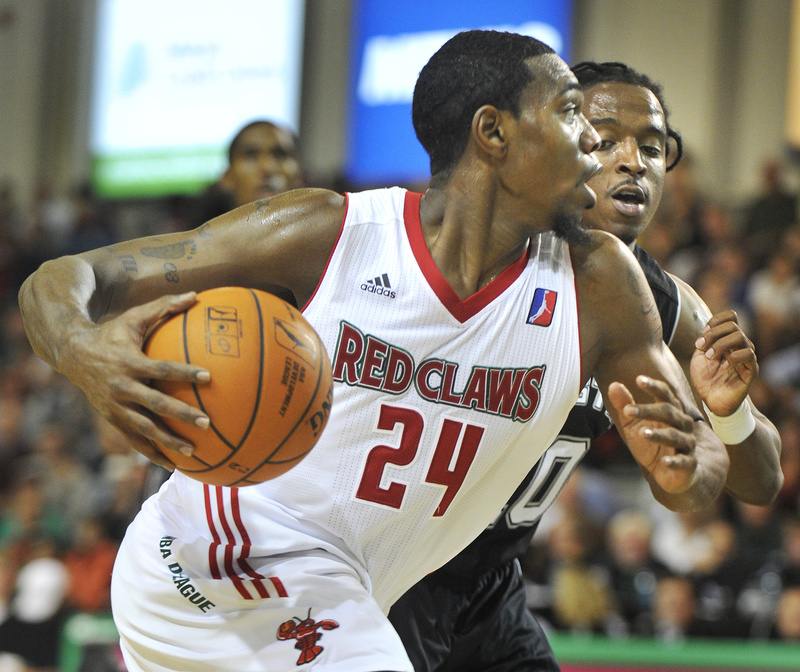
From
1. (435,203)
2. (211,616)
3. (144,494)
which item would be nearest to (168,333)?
(211,616)

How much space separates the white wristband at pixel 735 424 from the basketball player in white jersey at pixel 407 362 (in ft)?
1.87

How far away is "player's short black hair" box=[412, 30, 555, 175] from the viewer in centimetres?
278

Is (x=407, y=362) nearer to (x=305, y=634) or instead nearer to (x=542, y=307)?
(x=542, y=307)

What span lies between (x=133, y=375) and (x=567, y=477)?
1845 mm

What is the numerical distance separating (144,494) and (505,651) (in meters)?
1.87

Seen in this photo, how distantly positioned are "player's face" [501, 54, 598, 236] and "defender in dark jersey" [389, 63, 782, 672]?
2.77 ft

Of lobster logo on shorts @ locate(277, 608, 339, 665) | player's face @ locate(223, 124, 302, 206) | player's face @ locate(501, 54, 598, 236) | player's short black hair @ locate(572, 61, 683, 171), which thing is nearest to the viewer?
lobster logo on shorts @ locate(277, 608, 339, 665)

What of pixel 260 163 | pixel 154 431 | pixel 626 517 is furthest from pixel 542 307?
pixel 626 517

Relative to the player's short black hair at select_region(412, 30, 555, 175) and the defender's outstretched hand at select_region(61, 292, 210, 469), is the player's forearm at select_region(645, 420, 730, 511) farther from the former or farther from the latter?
the defender's outstretched hand at select_region(61, 292, 210, 469)

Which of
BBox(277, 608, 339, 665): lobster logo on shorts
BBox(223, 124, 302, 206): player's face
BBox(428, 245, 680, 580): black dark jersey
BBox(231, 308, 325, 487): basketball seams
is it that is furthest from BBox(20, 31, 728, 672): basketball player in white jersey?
BBox(223, 124, 302, 206): player's face

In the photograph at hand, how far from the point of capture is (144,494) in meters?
4.70

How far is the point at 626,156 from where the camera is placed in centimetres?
362

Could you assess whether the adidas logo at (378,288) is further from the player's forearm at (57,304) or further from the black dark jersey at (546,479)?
the black dark jersey at (546,479)

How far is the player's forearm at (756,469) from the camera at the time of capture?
3.51m
